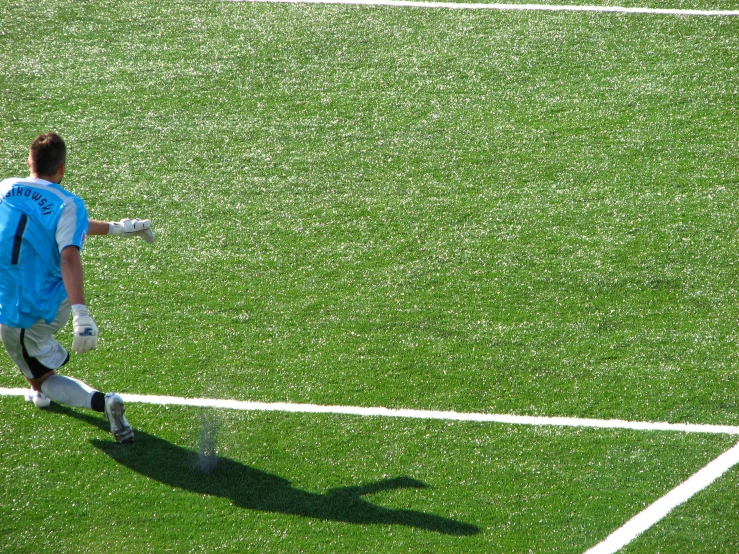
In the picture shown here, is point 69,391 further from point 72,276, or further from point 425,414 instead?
point 425,414

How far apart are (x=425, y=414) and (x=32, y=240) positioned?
8.08 feet

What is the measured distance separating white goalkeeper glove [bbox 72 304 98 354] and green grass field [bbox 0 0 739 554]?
0.88 meters

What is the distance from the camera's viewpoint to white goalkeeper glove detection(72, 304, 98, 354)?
4.16 m

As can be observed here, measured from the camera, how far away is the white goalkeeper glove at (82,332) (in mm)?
4164

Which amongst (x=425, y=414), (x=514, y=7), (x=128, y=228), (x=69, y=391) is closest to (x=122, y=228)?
(x=128, y=228)

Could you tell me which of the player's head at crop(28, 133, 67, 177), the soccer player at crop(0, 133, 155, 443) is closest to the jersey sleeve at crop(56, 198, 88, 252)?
the soccer player at crop(0, 133, 155, 443)

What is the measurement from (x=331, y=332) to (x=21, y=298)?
2.06 metres

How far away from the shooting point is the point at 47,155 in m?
4.46

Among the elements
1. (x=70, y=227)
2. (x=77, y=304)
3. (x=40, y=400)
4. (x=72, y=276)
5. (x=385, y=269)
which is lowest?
(x=40, y=400)

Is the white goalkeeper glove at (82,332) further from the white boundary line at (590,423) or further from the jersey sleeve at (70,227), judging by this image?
the white boundary line at (590,423)

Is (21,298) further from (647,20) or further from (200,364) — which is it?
(647,20)

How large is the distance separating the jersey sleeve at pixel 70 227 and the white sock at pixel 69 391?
2.72ft

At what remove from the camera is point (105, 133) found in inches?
305

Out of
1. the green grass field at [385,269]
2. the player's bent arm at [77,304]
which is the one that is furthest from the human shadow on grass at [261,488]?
the player's bent arm at [77,304]
